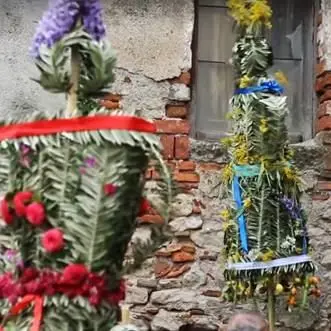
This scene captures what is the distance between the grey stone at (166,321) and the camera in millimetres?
4695

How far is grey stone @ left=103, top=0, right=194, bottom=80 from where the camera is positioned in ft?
16.0

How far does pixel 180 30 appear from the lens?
4914 millimetres

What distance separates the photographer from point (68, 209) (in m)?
2.37

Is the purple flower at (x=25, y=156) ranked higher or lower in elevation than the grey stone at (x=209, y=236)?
higher

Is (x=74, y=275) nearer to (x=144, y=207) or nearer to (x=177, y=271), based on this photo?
(x=144, y=207)

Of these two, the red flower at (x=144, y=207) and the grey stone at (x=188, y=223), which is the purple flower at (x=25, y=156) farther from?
the grey stone at (x=188, y=223)

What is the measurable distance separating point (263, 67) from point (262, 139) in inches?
13.9

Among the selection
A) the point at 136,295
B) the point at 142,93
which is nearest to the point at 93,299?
the point at 136,295

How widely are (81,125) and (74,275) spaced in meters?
0.38

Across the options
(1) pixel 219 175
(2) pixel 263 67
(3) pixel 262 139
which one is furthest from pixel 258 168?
(1) pixel 219 175

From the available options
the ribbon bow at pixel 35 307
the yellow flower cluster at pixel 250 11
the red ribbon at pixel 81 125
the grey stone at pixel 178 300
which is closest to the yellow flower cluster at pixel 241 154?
the yellow flower cluster at pixel 250 11

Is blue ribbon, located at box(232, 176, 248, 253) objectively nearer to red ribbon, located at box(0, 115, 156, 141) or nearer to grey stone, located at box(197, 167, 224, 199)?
grey stone, located at box(197, 167, 224, 199)

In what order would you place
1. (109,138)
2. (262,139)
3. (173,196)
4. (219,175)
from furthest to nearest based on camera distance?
(219,175) < (262,139) < (173,196) < (109,138)

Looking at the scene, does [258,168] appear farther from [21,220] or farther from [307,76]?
[21,220]
